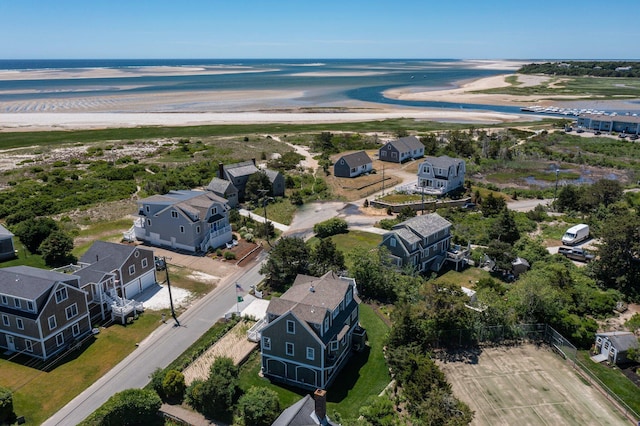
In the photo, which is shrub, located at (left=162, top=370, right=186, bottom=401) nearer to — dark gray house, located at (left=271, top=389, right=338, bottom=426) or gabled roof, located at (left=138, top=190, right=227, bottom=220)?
dark gray house, located at (left=271, top=389, right=338, bottom=426)

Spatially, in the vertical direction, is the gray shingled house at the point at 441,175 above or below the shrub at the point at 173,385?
above

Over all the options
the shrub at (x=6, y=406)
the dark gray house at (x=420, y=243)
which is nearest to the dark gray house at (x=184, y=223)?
the dark gray house at (x=420, y=243)

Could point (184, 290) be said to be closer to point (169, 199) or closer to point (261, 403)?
point (169, 199)

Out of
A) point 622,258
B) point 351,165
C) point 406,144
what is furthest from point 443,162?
point 622,258

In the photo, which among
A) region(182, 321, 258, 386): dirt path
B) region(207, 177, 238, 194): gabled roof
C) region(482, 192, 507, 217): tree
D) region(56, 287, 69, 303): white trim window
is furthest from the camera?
region(207, 177, 238, 194): gabled roof

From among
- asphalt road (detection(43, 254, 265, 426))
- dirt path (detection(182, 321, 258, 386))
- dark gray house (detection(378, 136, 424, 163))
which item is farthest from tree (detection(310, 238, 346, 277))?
dark gray house (detection(378, 136, 424, 163))

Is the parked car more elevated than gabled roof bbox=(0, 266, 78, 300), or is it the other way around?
gabled roof bbox=(0, 266, 78, 300)

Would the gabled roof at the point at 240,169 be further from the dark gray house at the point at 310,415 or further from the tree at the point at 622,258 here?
the dark gray house at the point at 310,415

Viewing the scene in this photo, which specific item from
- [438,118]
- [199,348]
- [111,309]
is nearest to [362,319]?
[199,348]
